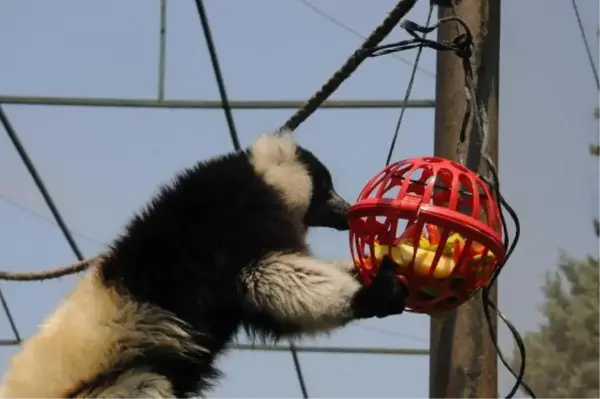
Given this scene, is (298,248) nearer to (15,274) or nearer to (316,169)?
(316,169)

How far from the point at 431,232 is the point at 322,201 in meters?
1.05

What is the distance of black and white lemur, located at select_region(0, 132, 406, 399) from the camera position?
9.50 ft

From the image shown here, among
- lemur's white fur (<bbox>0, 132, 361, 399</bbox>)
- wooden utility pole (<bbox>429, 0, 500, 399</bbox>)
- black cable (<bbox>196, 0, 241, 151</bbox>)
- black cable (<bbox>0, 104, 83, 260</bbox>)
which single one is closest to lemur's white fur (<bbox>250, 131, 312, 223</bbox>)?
lemur's white fur (<bbox>0, 132, 361, 399</bbox>)

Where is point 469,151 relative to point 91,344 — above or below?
above

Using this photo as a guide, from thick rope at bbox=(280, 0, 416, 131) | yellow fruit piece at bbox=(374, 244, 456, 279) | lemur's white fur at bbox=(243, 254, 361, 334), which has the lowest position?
lemur's white fur at bbox=(243, 254, 361, 334)

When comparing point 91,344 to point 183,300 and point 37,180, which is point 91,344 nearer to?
point 183,300

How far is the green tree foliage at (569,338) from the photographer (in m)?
4.85

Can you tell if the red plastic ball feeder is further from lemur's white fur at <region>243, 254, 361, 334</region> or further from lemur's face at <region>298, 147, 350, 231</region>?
lemur's face at <region>298, 147, 350, 231</region>

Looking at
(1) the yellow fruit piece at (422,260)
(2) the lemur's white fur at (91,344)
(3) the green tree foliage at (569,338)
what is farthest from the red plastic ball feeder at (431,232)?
(3) the green tree foliage at (569,338)

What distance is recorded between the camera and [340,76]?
11.6 feet

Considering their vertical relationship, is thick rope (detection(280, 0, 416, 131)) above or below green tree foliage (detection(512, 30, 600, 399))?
above

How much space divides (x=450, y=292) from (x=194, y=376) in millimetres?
873

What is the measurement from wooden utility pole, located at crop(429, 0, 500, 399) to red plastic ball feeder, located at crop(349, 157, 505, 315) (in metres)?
0.33

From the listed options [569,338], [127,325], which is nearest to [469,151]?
[127,325]
